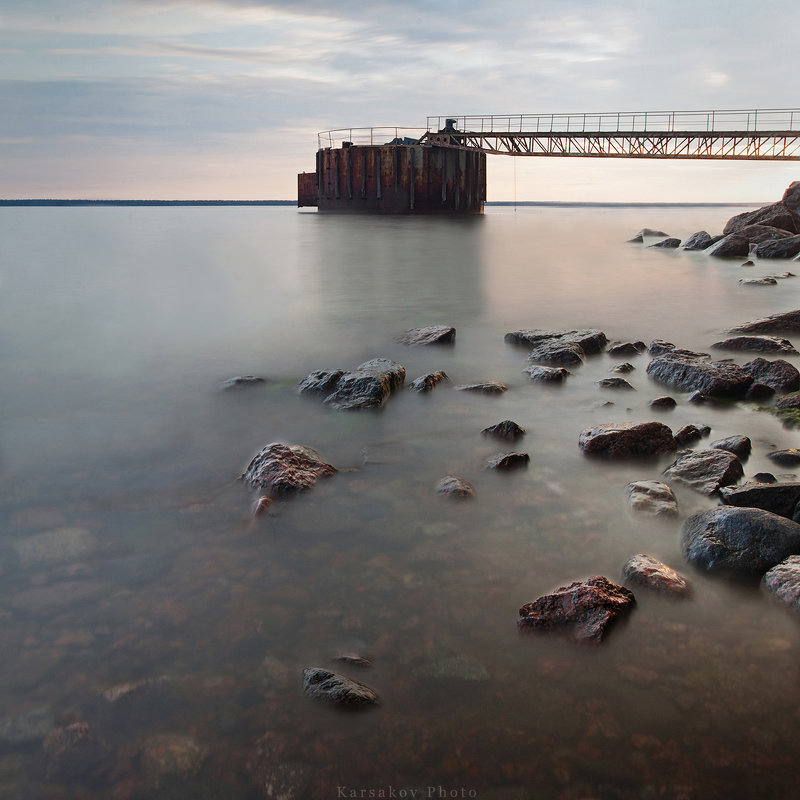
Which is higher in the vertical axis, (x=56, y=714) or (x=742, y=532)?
(x=742, y=532)

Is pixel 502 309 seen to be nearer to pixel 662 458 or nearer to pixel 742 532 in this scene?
pixel 662 458

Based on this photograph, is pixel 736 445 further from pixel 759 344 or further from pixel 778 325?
pixel 778 325

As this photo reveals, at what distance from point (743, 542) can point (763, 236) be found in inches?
1021

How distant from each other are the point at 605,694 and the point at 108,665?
1.98m

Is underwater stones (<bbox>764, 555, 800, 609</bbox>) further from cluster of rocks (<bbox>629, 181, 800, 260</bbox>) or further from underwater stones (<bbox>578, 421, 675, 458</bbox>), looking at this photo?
cluster of rocks (<bbox>629, 181, 800, 260</bbox>)

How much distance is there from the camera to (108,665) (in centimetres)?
280

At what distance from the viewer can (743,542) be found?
349cm

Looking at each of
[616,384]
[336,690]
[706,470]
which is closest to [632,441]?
[706,470]

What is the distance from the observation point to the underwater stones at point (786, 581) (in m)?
3.16

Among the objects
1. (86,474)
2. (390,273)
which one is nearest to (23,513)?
(86,474)

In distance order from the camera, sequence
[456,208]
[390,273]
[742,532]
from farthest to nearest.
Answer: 1. [456,208]
2. [390,273]
3. [742,532]

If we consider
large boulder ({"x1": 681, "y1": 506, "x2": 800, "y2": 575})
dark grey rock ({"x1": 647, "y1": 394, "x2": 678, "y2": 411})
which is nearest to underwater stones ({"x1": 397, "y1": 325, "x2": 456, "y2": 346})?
dark grey rock ({"x1": 647, "y1": 394, "x2": 678, "y2": 411})

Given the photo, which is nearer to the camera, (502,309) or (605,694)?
(605,694)

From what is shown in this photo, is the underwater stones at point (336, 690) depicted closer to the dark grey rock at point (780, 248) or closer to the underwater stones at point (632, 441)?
the underwater stones at point (632, 441)
